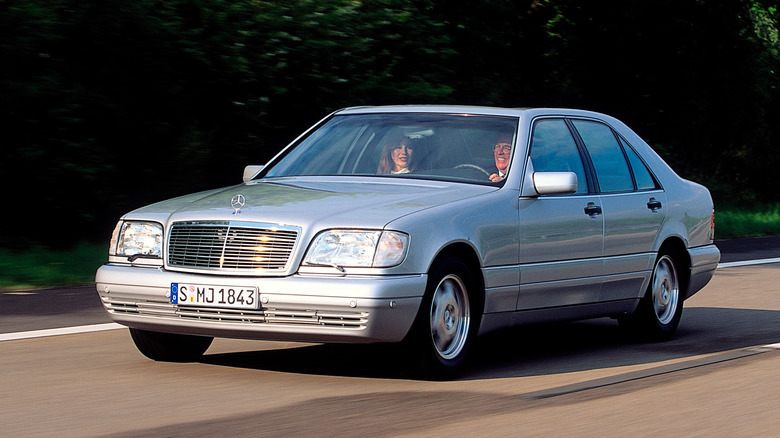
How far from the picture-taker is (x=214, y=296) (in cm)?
646

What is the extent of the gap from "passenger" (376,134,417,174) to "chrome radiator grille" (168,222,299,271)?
1.41 m

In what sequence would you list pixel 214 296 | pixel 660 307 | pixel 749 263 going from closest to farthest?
pixel 214 296 → pixel 660 307 → pixel 749 263

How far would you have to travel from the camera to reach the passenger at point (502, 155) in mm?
7586

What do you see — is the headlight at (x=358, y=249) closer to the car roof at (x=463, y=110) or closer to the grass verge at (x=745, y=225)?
the car roof at (x=463, y=110)

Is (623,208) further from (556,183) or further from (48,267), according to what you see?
(48,267)

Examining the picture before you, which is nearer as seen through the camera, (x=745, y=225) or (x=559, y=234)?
(x=559, y=234)

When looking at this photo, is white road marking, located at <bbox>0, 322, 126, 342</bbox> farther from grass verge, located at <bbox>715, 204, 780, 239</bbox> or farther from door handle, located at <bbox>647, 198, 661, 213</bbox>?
grass verge, located at <bbox>715, 204, 780, 239</bbox>

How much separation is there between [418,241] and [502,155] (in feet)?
4.76

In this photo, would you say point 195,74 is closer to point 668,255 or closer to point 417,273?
point 668,255

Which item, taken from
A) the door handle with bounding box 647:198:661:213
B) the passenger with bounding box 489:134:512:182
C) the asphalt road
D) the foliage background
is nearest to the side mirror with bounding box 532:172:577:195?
the passenger with bounding box 489:134:512:182

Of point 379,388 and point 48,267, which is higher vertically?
point 379,388

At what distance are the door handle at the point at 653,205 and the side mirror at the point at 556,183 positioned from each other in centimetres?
151

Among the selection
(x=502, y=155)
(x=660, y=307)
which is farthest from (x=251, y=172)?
(x=660, y=307)

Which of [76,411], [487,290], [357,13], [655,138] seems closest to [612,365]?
[487,290]
